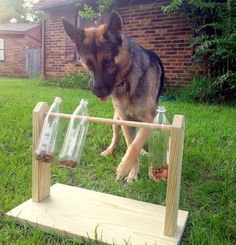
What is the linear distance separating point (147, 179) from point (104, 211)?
0.66 metres

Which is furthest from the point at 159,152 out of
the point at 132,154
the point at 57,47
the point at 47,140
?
the point at 57,47

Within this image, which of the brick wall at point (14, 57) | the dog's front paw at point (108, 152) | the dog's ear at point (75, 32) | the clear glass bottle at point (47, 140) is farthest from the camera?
the brick wall at point (14, 57)

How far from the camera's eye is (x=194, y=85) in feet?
24.1

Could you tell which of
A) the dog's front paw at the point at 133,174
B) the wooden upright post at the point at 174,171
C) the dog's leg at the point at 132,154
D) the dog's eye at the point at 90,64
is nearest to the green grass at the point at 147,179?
the dog's front paw at the point at 133,174

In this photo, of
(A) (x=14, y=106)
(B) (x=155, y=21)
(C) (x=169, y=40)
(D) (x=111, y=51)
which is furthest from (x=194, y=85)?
(D) (x=111, y=51)

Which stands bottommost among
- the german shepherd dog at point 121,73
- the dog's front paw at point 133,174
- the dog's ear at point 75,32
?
the dog's front paw at point 133,174

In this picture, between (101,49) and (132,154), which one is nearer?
(132,154)

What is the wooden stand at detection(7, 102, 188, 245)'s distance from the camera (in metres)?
1.86

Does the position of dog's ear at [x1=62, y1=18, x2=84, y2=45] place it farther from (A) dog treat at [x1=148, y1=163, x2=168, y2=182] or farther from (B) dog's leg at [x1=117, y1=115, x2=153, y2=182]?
(A) dog treat at [x1=148, y1=163, x2=168, y2=182]

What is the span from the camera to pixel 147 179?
2.78 metres

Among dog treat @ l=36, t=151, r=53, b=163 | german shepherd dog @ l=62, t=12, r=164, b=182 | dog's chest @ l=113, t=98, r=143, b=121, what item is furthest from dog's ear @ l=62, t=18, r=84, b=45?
dog treat @ l=36, t=151, r=53, b=163

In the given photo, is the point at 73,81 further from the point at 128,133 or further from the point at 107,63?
the point at 107,63

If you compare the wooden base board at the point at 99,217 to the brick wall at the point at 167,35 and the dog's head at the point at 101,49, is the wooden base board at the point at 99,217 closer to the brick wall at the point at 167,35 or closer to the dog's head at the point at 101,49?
the dog's head at the point at 101,49

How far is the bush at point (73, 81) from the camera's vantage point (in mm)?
9656
